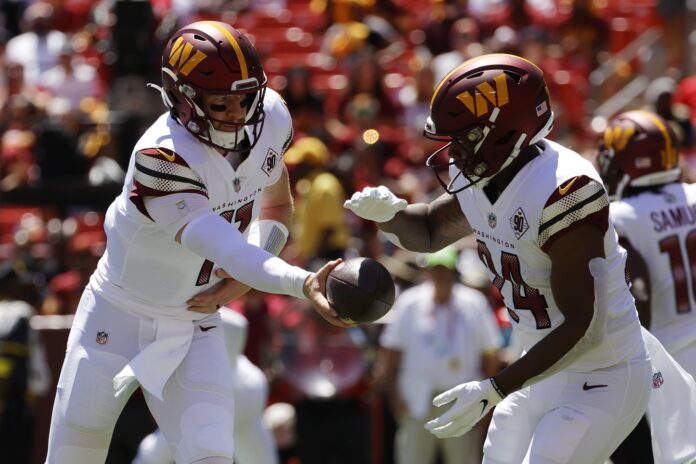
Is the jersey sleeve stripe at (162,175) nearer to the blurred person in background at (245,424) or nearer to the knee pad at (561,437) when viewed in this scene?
the knee pad at (561,437)

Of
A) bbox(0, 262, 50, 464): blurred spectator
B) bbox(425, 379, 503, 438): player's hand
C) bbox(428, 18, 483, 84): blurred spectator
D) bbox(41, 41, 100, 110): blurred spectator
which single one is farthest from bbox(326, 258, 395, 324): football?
bbox(41, 41, 100, 110): blurred spectator

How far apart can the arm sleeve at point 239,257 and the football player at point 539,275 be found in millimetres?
460

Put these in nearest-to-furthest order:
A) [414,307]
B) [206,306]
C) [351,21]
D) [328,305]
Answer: [328,305] → [206,306] → [414,307] → [351,21]

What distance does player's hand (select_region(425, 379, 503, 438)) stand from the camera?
13.1 feet

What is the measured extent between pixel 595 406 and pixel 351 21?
8710mm

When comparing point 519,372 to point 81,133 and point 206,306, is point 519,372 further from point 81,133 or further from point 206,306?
point 81,133

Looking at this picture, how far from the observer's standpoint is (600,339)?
4129 mm

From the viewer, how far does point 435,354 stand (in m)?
7.93

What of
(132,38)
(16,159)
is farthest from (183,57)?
(16,159)

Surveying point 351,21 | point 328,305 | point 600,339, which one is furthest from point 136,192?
point 351,21

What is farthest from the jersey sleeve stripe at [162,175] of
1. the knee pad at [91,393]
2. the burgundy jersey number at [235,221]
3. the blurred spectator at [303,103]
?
the blurred spectator at [303,103]

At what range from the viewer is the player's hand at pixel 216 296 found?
4.60 m

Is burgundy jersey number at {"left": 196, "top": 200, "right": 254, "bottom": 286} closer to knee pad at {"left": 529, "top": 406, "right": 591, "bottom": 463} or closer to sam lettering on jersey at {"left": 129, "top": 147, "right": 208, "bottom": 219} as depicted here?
sam lettering on jersey at {"left": 129, "top": 147, "right": 208, "bottom": 219}

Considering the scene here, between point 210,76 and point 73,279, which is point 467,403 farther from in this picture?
point 73,279
